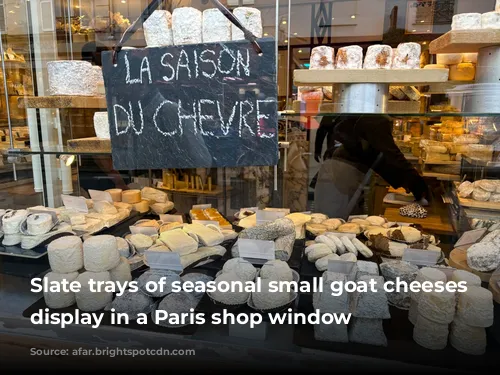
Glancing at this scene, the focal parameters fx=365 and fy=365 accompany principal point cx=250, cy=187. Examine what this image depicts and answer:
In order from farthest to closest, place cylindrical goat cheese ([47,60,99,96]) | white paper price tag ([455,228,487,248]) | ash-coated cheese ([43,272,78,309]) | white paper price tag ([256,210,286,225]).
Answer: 1. white paper price tag ([256,210,286,225])
2. white paper price tag ([455,228,487,248])
3. cylindrical goat cheese ([47,60,99,96])
4. ash-coated cheese ([43,272,78,309])

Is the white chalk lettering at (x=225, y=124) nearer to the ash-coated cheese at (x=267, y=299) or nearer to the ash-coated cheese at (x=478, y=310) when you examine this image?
the ash-coated cheese at (x=267, y=299)

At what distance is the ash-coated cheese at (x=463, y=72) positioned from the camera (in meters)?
1.37

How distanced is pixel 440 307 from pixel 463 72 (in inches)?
35.3

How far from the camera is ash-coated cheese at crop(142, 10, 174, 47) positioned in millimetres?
1129

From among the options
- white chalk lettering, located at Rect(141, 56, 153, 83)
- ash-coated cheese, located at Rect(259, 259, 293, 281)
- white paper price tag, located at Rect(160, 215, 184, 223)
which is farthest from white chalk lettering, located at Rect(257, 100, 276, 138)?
white paper price tag, located at Rect(160, 215, 184, 223)

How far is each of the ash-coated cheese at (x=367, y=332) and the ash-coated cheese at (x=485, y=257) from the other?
1.56 ft

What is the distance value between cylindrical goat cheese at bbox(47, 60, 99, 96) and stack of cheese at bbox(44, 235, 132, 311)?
1.81 feet

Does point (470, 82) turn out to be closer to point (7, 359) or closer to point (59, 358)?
point (59, 358)

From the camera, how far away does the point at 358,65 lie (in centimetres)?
123

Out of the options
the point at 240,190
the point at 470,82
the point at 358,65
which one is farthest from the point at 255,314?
the point at 240,190

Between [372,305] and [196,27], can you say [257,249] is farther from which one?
[196,27]

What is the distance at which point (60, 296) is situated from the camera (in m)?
1.24

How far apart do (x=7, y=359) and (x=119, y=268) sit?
0.42 meters

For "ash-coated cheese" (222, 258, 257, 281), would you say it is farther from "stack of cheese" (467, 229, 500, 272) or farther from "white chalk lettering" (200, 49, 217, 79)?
"stack of cheese" (467, 229, 500, 272)
